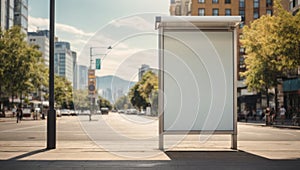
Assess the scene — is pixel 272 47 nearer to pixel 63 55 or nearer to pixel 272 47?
pixel 272 47

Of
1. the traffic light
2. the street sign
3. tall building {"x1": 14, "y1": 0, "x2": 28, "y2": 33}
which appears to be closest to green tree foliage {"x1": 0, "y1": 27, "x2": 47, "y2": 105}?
the traffic light

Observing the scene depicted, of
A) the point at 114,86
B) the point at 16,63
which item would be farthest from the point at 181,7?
the point at 114,86

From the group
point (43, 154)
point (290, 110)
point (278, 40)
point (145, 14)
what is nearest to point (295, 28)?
point (278, 40)

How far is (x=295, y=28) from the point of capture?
39.3 m

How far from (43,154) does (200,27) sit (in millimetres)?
6419

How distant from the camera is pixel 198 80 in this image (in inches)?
627

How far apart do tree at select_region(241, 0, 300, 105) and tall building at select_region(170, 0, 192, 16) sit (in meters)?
48.2

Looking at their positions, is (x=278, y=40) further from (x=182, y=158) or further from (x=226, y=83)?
(x=182, y=158)

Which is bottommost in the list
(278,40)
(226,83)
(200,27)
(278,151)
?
(278,151)

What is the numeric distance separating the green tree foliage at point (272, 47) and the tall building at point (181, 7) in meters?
48.2

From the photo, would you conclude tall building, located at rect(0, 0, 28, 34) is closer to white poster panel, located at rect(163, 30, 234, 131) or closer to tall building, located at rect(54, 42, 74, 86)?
tall building, located at rect(54, 42, 74, 86)

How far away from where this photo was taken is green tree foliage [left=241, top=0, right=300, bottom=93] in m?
39.6

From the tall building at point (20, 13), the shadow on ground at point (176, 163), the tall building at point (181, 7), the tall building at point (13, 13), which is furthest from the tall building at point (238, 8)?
the shadow on ground at point (176, 163)

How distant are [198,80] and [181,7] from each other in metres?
106
